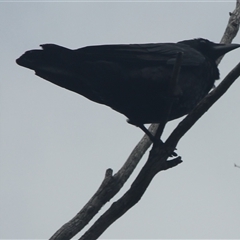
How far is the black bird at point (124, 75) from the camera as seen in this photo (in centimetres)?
499

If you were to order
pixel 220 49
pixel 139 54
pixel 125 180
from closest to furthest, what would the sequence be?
pixel 125 180 < pixel 139 54 < pixel 220 49

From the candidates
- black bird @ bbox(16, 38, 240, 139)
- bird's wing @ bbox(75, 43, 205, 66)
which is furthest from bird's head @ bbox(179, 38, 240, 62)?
black bird @ bbox(16, 38, 240, 139)

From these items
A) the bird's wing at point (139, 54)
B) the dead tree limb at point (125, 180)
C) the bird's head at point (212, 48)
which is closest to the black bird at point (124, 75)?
the bird's wing at point (139, 54)

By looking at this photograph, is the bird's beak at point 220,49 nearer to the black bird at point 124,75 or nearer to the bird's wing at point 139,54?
the bird's wing at point 139,54

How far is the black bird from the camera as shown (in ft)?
16.4

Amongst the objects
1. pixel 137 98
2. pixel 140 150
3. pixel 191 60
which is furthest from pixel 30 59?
pixel 191 60

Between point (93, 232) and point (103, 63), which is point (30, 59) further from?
point (93, 232)

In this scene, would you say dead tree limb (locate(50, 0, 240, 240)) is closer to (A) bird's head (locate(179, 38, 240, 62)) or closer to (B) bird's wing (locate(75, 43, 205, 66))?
(B) bird's wing (locate(75, 43, 205, 66))

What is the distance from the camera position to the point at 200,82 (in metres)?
5.82

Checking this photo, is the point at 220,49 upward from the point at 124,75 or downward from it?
upward

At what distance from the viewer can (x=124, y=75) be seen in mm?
Result: 5211

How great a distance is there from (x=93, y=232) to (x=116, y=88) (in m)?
1.96

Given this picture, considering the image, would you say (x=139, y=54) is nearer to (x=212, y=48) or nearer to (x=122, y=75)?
(x=122, y=75)

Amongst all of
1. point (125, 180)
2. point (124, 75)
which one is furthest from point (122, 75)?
point (125, 180)
